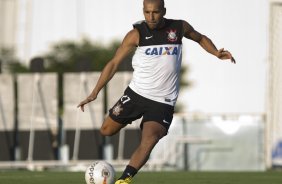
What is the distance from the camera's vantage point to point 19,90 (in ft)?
93.7

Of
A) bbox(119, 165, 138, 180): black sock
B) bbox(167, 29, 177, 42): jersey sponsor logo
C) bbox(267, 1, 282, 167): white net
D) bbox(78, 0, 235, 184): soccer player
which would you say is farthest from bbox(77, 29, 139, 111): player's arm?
bbox(267, 1, 282, 167): white net

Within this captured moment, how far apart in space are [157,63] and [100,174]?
1466 mm

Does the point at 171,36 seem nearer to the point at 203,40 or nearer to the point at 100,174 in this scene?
the point at 203,40

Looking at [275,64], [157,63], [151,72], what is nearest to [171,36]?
[157,63]

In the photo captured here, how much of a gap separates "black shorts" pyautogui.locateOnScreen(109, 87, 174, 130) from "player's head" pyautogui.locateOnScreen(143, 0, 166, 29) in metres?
0.88

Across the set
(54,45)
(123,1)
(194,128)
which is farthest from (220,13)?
(194,128)

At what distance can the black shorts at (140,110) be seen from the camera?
13.5 meters

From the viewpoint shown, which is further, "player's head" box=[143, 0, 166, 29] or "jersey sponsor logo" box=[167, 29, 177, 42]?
"jersey sponsor logo" box=[167, 29, 177, 42]

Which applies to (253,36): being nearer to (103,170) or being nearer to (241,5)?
(241,5)

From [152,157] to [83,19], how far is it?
80.4ft

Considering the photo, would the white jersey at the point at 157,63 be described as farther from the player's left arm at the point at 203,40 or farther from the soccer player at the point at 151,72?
the player's left arm at the point at 203,40

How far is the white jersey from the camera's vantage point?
13.6m

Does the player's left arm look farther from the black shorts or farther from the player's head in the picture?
the black shorts

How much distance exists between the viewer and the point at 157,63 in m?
13.5
